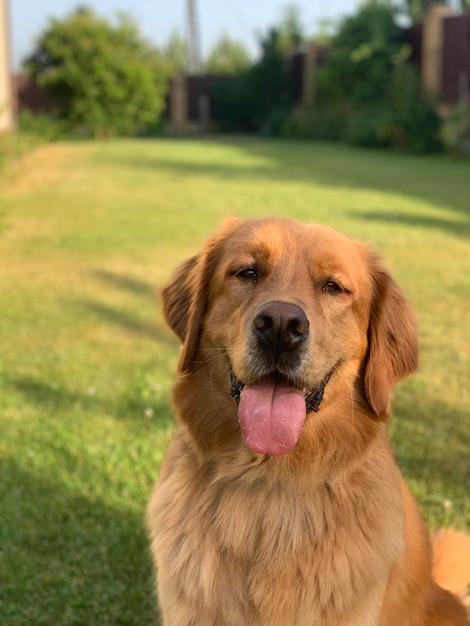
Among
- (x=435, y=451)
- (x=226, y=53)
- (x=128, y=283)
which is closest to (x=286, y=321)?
(x=435, y=451)

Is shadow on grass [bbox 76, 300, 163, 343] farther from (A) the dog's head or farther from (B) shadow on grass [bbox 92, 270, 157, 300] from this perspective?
(A) the dog's head

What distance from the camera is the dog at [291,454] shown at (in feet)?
7.42

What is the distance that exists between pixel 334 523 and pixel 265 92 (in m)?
38.7

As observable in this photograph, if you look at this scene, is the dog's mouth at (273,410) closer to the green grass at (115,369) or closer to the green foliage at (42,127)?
the green grass at (115,369)

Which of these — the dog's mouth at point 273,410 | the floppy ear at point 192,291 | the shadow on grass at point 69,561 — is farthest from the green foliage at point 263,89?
the dog's mouth at point 273,410

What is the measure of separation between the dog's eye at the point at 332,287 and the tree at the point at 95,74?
105 feet

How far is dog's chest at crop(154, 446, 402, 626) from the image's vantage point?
7.35ft

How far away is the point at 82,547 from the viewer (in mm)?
3459

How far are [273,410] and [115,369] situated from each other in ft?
11.3

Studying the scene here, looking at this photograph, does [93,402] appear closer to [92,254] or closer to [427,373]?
[427,373]

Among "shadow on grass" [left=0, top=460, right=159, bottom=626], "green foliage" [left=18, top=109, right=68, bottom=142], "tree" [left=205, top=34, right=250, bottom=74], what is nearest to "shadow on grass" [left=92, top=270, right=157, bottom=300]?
"shadow on grass" [left=0, top=460, right=159, bottom=626]

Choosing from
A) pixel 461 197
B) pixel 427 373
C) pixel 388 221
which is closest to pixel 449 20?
pixel 461 197

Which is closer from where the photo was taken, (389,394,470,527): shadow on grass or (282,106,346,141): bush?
(389,394,470,527): shadow on grass

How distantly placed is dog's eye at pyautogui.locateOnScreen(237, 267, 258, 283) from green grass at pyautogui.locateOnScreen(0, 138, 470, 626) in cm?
169
